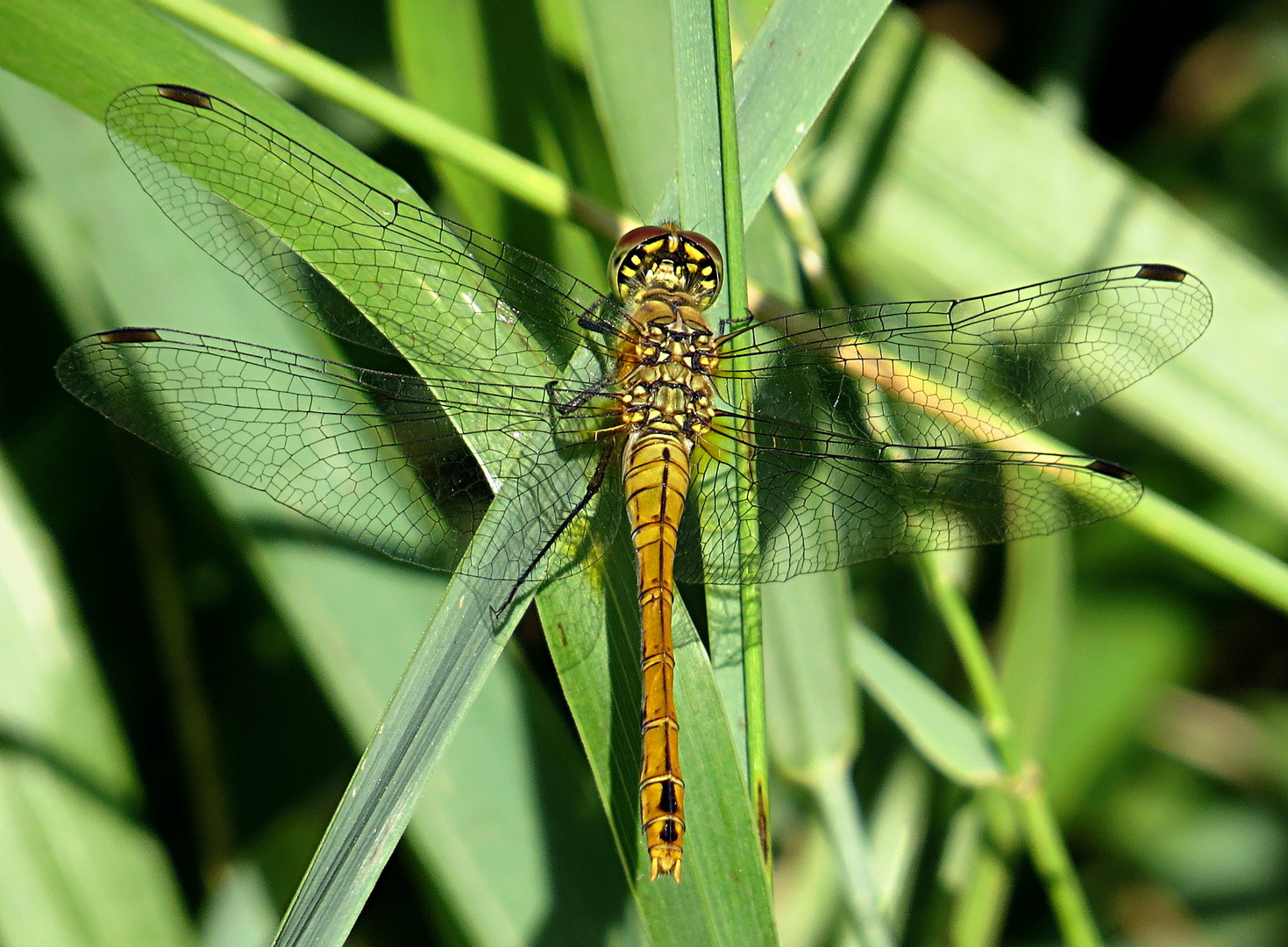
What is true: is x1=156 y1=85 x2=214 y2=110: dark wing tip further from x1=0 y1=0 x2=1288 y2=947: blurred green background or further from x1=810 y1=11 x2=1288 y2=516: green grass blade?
x1=810 y1=11 x2=1288 y2=516: green grass blade

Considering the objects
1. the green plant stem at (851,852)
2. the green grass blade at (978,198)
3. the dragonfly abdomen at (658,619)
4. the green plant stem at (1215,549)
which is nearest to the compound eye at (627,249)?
the dragonfly abdomen at (658,619)

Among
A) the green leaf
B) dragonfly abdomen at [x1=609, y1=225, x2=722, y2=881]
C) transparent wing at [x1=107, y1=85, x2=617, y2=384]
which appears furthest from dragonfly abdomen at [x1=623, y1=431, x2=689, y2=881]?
the green leaf

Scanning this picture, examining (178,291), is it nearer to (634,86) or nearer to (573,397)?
(573,397)

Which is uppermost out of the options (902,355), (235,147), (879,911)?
(902,355)

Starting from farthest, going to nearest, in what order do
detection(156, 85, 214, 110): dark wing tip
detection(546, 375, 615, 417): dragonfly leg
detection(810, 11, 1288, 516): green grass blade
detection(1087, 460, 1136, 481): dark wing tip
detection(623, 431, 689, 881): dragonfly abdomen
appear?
detection(810, 11, 1288, 516): green grass blade < detection(1087, 460, 1136, 481): dark wing tip < detection(546, 375, 615, 417): dragonfly leg < detection(156, 85, 214, 110): dark wing tip < detection(623, 431, 689, 881): dragonfly abdomen

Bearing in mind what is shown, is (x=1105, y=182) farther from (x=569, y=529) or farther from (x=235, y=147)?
(x=235, y=147)

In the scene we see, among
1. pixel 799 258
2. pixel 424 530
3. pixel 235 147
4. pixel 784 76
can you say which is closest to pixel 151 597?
pixel 424 530

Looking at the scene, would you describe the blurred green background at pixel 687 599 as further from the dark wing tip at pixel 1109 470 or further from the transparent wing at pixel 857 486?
the dark wing tip at pixel 1109 470
